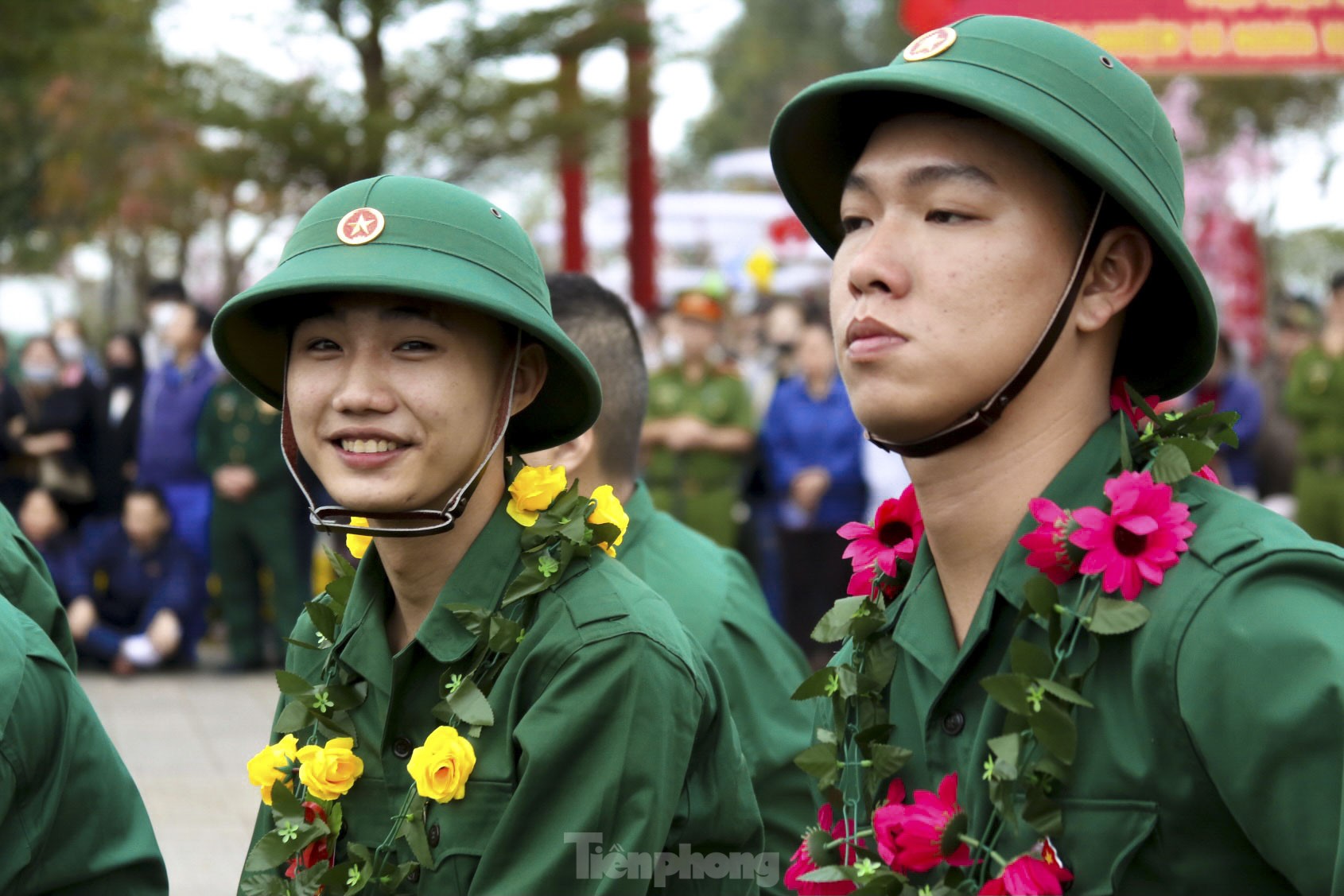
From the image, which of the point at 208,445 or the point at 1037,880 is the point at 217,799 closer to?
the point at 208,445

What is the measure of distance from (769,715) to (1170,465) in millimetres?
1931

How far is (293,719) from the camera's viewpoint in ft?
9.87

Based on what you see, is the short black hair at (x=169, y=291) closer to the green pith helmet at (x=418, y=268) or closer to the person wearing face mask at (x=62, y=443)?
the person wearing face mask at (x=62, y=443)

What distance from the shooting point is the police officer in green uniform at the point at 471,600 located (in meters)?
2.62

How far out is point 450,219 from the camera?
114 inches

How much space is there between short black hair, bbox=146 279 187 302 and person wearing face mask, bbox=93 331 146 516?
1.27 ft

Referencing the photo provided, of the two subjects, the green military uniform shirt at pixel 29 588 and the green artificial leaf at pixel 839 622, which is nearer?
the green artificial leaf at pixel 839 622

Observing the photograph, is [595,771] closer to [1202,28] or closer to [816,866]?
[816,866]

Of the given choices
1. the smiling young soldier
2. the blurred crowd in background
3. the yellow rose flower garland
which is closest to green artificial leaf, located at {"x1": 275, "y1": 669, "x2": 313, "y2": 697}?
the yellow rose flower garland

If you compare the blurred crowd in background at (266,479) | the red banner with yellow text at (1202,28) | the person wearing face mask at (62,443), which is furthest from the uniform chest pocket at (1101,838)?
the person wearing face mask at (62,443)

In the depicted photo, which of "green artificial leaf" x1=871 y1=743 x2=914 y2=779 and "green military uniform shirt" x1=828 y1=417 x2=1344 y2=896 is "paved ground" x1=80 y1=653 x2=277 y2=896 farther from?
"green military uniform shirt" x1=828 y1=417 x2=1344 y2=896

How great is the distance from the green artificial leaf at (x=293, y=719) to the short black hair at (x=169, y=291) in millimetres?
8702

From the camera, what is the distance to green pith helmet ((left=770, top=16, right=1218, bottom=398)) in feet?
6.98

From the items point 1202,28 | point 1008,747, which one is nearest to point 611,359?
point 1008,747
